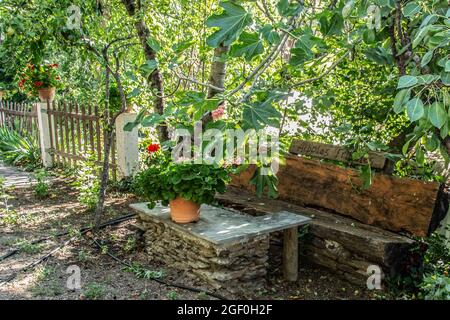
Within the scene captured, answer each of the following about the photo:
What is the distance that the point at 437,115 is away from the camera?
1.79 metres

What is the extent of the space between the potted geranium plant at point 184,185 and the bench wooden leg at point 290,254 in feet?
2.26

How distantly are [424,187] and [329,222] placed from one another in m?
0.82

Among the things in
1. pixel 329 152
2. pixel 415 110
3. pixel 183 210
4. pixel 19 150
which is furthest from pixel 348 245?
pixel 19 150

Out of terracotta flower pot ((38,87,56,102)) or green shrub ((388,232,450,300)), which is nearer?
green shrub ((388,232,450,300))

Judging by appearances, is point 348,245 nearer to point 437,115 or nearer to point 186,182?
point 186,182

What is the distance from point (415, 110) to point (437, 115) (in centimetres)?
11

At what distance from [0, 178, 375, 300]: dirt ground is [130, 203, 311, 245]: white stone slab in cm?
41

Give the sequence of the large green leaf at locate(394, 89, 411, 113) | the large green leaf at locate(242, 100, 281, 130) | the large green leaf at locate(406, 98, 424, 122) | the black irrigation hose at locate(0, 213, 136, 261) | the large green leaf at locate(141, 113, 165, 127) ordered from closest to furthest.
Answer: the large green leaf at locate(406, 98, 424, 122) < the large green leaf at locate(394, 89, 411, 113) < the large green leaf at locate(242, 100, 281, 130) < the large green leaf at locate(141, 113, 165, 127) < the black irrigation hose at locate(0, 213, 136, 261)

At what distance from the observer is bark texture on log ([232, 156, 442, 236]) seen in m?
3.29

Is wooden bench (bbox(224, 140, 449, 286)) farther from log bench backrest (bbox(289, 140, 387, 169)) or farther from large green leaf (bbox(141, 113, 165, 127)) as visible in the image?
Answer: large green leaf (bbox(141, 113, 165, 127))

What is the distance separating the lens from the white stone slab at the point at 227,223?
9.99 ft

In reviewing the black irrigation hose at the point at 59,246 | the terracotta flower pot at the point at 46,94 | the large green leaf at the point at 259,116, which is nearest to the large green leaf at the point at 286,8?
the large green leaf at the point at 259,116

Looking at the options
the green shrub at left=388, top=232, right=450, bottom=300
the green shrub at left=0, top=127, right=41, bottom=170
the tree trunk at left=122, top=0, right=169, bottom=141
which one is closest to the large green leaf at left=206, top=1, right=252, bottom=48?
the green shrub at left=388, top=232, right=450, bottom=300

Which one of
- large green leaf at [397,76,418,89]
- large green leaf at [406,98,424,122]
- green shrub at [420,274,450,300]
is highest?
large green leaf at [397,76,418,89]
